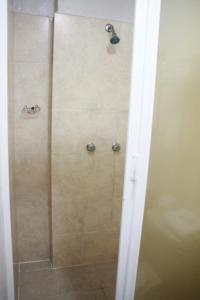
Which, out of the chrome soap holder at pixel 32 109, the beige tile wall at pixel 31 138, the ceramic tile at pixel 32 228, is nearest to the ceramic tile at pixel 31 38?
the beige tile wall at pixel 31 138

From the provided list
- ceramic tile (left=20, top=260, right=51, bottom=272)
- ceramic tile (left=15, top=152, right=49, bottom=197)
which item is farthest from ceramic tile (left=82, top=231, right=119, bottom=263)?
ceramic tile (left=15, top=152, right=49, bottom=197)

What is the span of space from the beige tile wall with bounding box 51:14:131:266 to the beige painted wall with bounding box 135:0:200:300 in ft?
2.83

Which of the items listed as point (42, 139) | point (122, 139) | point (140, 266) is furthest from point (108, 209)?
point (140, 266)

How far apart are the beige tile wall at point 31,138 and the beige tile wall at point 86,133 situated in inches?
4.7

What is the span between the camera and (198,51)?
85 centimetres

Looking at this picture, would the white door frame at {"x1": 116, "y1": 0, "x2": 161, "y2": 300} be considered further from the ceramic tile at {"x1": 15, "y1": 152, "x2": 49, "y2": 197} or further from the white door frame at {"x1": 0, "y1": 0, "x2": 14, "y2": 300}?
the ceramic tile at {"x1": 15, "y1": 152, "x2": 49, "y2": 197}

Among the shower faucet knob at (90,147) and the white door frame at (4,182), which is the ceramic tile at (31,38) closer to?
the shower faucet knob at (90,147)

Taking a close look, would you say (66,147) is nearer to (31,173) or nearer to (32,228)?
(31,173)

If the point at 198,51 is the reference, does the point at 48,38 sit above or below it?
above

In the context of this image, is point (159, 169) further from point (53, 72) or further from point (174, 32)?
point (53, 72)

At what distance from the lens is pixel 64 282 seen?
1780 millimetres

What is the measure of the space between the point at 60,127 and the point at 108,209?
0.80 m

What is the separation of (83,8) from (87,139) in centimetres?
89

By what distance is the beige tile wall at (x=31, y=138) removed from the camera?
1573mm
